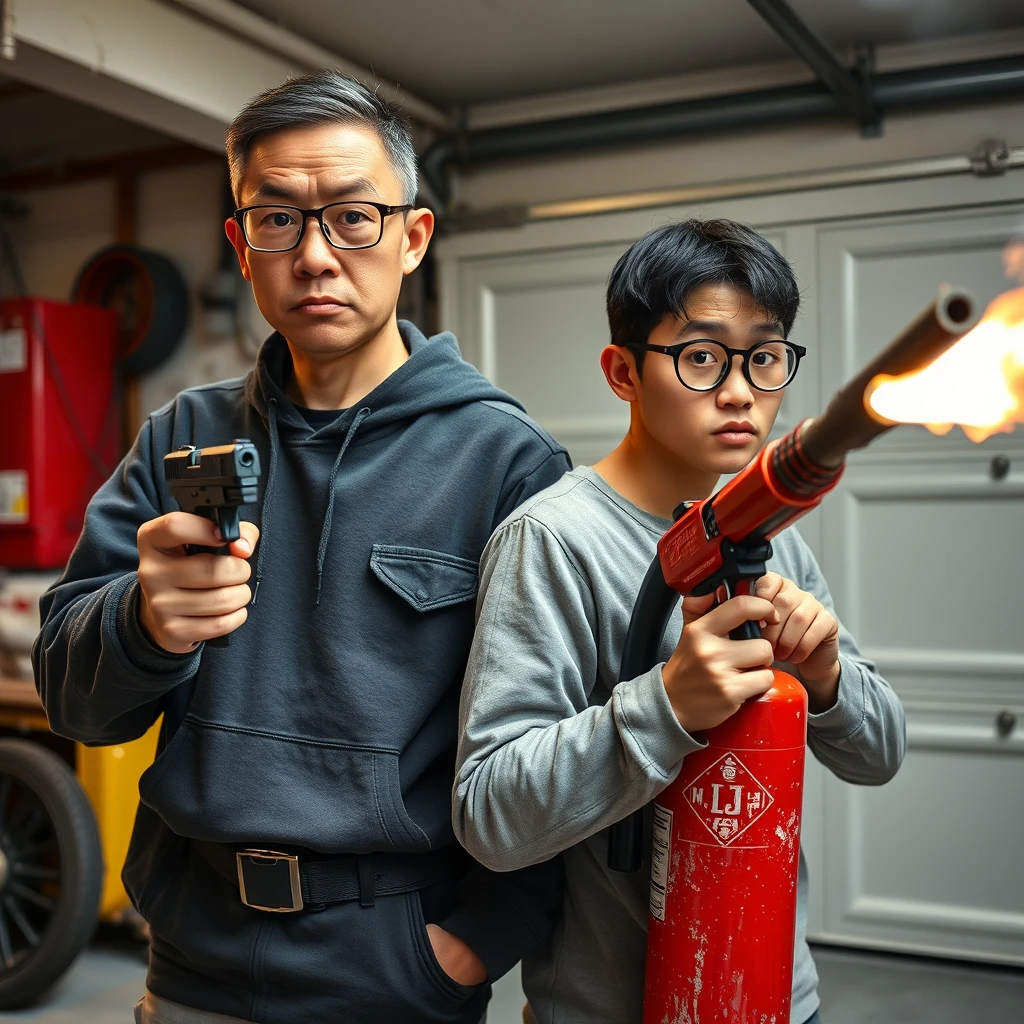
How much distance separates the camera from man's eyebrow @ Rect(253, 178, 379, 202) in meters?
1.09

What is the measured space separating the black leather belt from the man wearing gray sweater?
6.4 inches

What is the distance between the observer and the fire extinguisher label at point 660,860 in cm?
93

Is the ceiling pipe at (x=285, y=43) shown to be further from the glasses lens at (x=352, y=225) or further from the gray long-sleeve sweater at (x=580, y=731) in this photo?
the gray long-sleeve sweater at (x=580, y=731)

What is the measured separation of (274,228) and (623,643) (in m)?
0.55

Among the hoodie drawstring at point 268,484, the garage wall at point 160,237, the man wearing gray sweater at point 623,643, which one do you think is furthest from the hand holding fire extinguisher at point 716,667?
the garage wall at point 160,237

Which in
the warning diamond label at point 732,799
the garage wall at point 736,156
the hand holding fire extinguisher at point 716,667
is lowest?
the warning diamond label at point 732,799

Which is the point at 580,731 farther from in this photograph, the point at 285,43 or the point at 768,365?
the point at 285,43

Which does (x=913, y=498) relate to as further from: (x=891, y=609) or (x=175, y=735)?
(x=175, y=735)

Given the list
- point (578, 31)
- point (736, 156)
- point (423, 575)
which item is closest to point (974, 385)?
point (423, 575)

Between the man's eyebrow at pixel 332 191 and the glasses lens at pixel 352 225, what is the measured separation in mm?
12

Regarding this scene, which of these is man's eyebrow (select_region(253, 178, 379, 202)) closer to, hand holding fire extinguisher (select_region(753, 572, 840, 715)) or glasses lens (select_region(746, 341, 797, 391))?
glasses lens (select_region(746, 341, 797, 391))

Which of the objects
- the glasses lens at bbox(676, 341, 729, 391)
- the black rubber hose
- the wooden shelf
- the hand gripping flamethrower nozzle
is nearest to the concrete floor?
the wooden shelf

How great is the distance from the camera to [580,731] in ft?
2.94

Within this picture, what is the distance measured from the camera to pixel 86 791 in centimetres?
316
